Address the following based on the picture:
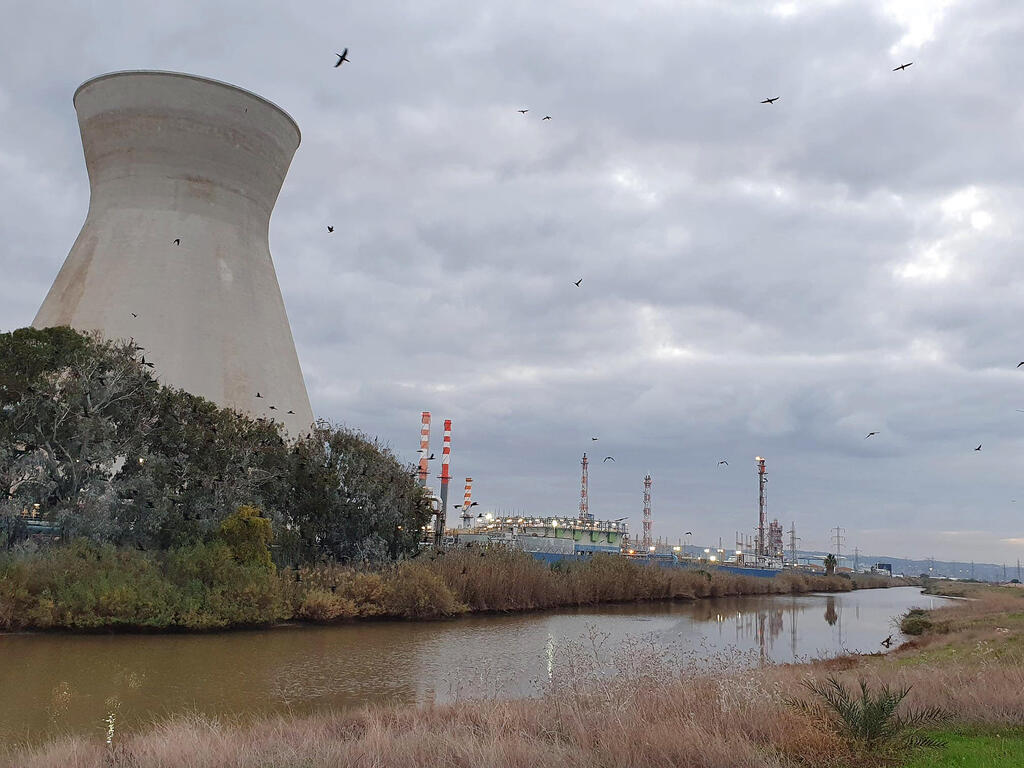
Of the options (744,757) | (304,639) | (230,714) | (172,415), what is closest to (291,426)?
(172,415)

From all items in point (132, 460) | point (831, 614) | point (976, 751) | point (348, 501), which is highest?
point (132, 460)

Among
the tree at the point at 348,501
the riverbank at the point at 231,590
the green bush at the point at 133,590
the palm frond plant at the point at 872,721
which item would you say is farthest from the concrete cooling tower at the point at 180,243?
the palm frond plant at the point at 872,721

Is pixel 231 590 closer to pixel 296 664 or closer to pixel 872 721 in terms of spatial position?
pixel 296 664

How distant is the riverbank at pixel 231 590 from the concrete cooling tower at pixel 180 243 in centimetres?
1271

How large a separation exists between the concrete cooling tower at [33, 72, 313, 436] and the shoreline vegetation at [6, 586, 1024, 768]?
84.1 ft

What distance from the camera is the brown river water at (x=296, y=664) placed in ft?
32.8

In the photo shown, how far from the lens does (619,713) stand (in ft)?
20.8

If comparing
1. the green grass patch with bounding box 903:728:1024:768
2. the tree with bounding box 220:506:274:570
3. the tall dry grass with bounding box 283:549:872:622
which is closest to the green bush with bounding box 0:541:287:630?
the tree with bounding box 220:506:274:570

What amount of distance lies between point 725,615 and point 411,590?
549 inches

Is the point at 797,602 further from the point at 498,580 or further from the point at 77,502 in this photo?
the point at 77,502

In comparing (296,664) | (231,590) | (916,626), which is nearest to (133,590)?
(231,590)

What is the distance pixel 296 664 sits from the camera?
1368 cm

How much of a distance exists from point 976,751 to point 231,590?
1566 centimetres

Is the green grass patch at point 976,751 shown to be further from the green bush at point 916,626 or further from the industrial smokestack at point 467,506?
the industrial smokestack at point 467,506
